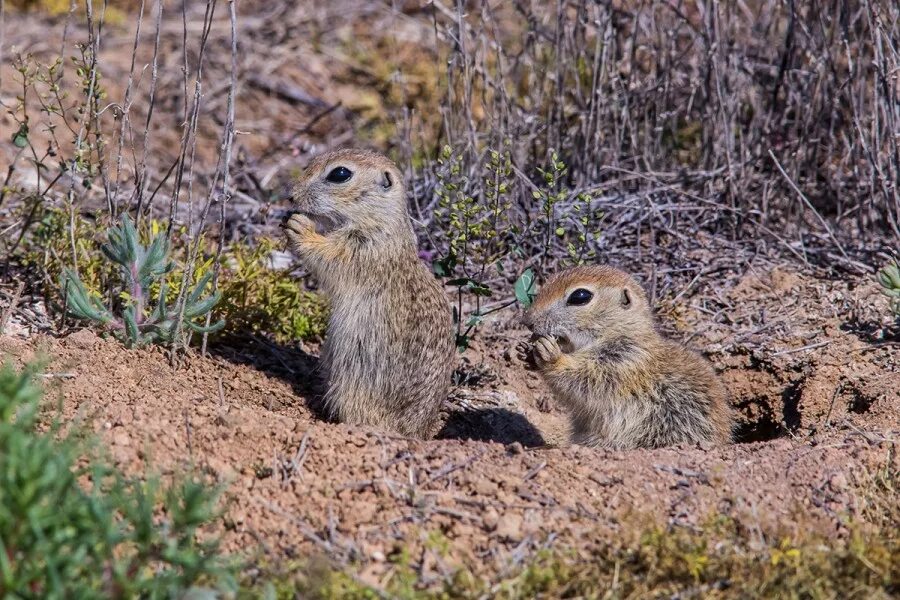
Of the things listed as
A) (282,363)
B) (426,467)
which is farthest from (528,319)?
(426,467)

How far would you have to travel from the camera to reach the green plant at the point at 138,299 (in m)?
5.38

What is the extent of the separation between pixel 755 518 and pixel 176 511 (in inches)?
84.4

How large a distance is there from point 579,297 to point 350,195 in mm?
1337

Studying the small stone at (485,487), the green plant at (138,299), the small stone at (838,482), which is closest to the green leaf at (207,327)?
the green plant at (138,299)

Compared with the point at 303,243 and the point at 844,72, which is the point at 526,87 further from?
the point at 303,243

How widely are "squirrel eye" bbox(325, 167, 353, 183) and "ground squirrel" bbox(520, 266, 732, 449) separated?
47.5 inches

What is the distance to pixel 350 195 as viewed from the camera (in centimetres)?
601

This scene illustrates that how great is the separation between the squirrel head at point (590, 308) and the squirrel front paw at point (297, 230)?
49.0 inches

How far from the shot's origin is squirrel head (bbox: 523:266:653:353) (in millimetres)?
5906

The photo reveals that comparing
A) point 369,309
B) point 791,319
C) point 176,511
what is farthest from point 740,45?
point 176,511

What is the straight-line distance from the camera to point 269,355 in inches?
253

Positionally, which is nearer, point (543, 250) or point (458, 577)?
point (458, 577)

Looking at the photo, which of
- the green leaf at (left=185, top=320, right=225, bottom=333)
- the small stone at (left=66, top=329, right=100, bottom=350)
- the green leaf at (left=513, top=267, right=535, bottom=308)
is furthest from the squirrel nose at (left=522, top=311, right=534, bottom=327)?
the small stone at (left=66, top=329, right=100, bottom=350)

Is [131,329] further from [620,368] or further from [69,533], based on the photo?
Answer: [620,368]
